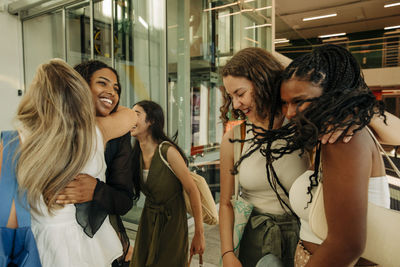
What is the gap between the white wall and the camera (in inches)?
Answer: 192

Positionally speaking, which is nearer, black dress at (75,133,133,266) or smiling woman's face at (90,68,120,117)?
black dress at (75,133,133,266)

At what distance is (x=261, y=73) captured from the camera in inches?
50.9

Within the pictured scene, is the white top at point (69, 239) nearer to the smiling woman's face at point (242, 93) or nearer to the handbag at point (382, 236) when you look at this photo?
the smiling woman's face at point (242, 93)

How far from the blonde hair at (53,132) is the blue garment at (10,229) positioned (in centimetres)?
3

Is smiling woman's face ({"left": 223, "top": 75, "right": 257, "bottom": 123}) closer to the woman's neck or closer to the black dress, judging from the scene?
the black dress

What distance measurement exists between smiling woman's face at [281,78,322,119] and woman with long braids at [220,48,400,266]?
177 millimetres

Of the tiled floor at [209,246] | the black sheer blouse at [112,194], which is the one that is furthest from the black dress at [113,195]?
the tiled floor at [209,246]

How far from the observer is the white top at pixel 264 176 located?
1251 mm

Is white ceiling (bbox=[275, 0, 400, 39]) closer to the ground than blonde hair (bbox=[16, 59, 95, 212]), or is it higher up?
higher up

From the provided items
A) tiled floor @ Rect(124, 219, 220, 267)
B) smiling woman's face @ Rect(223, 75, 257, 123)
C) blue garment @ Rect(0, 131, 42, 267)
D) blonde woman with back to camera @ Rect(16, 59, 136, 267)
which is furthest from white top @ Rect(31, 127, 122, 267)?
tiled floor @ Rect(124, 219, 220, 267)

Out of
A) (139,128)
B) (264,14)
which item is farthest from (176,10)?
(139,128)

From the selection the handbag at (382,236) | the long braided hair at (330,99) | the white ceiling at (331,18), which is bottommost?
the handbag at (382,236)

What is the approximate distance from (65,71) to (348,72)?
1.16m

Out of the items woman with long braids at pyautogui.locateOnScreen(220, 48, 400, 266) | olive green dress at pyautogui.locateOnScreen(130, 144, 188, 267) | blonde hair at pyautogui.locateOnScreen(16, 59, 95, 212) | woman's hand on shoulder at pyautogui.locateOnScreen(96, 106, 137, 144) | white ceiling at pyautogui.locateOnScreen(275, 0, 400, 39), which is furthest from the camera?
white ceiling at pyautogui.locateOnScreen(275, 0, 400, 39)
